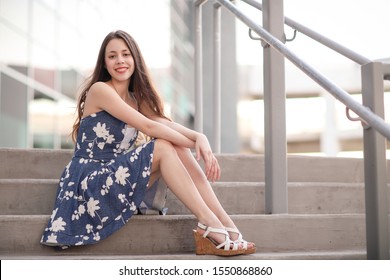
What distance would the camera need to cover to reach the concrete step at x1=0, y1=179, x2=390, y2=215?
106 inches

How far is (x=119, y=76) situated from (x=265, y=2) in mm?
806

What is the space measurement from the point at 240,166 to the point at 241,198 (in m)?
0.43

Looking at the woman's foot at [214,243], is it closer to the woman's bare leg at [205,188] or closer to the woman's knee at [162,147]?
the woman's bare leg at [205,188]

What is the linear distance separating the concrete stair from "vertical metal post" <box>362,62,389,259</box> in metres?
0.30

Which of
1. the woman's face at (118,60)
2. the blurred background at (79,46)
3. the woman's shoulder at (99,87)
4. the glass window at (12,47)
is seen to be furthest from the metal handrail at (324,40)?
the glass window at (12,47)

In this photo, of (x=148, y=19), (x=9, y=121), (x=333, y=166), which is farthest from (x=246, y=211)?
(x=148, y=19)

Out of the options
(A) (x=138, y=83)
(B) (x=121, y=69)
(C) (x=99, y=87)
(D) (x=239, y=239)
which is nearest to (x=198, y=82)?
(A) (x=138, y=83)

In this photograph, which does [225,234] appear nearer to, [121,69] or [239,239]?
[239,239]

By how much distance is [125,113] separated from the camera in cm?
257

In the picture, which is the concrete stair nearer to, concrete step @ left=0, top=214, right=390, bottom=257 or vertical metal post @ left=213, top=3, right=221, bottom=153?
concrete step @ left=0, top=214, right=390, bottom=257

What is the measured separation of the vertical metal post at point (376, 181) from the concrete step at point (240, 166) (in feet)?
4.05

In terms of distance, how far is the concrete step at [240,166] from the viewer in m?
3.00

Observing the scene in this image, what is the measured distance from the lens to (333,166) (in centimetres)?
345

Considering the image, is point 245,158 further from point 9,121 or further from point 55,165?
point 9,121
